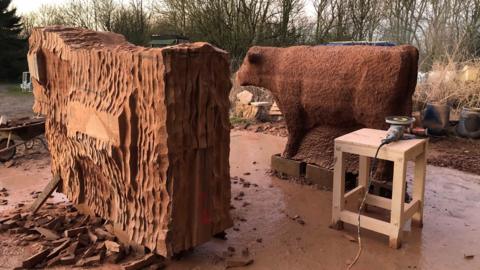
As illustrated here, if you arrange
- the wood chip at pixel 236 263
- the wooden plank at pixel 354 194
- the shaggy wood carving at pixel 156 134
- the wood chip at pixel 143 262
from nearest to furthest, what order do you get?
the shaggy wood carving at pixel 156 134 → the wood chip at pixel 143 262 → the wood chip at pixel 236 263 → the wooden plank at pixel 354 194

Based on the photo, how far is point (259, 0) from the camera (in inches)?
594

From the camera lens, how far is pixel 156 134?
2838 mm

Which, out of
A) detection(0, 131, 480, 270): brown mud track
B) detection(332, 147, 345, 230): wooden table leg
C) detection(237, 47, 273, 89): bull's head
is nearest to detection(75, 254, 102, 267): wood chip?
detection(0, 131, 480, 270): brown mud track

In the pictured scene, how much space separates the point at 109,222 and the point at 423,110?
623cm

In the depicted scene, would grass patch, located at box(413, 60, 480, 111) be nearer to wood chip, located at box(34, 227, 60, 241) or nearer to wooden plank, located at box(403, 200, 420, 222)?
wooden plank, located at box(403, 200, 420, 222)

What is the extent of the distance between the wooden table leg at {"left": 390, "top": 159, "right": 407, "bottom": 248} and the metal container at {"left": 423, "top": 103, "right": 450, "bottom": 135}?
4577 mm

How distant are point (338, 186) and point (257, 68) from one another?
7.03ft

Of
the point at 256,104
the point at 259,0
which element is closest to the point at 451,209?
the point at 256,104

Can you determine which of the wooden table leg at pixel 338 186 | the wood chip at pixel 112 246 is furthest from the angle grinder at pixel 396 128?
the wood chip at pixel 112 246

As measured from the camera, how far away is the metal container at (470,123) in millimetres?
7199

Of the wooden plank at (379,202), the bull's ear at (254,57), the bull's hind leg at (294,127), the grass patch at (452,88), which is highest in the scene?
the bull's ear at (254,57)

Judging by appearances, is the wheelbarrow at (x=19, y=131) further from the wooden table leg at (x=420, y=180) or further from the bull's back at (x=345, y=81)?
the wooden table leg at (x=420, y=180)

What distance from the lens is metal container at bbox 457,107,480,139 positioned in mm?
7199

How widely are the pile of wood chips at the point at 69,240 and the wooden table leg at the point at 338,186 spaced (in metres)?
1.64
